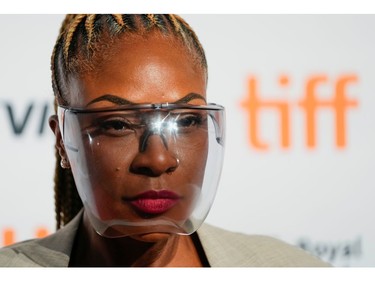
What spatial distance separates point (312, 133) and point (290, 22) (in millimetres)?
323

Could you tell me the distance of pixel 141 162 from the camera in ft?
3.32

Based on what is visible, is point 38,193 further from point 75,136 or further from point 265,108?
point 265,108

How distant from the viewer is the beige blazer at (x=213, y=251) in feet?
3.96

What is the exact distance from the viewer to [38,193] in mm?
1602

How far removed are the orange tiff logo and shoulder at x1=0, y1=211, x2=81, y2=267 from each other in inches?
25.7

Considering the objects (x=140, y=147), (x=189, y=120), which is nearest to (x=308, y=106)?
(x=189, y=120)

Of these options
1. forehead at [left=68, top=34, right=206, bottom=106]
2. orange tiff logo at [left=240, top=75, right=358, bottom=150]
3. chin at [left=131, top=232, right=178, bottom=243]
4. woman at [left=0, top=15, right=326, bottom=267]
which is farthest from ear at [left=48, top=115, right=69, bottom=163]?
orange tiff logo at [left=240, top=75, right=358, bottom=150]

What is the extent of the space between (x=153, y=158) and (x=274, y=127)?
765 millimetres

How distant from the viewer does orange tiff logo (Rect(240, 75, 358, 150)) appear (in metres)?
1.70

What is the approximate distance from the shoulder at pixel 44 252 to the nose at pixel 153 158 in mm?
281

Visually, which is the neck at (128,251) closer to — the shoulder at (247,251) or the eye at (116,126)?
the shoulder at (247,251)

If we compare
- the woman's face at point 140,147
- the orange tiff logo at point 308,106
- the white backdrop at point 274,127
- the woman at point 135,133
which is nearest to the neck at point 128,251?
the woman at point 135,133

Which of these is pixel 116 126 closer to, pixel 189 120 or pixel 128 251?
pixel 189 120

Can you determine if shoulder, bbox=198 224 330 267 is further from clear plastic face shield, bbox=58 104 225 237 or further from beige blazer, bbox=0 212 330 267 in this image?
clear plastic face shield, bbox=58 104 225 237
